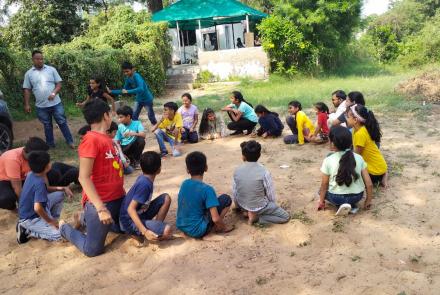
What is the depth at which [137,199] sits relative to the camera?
366cm

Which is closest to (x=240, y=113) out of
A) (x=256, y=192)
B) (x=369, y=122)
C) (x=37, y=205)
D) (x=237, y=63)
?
(x=369, y=122)

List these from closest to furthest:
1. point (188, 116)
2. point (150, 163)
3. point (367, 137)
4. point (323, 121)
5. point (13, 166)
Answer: point (150, 163)
point (13, 166)
point (367, 137)
point (323, 121)
point (188, 116)

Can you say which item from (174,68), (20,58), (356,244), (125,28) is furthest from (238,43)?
(356,244)

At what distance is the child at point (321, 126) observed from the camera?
6.64m

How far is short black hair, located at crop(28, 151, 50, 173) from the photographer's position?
3.87m

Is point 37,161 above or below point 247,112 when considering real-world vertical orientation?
above

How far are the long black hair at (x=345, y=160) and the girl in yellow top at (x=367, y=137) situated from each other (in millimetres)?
643

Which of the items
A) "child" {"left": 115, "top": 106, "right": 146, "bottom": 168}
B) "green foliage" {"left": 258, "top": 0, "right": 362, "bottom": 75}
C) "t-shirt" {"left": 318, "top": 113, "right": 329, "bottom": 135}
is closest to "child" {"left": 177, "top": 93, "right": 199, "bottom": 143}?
"child" {"left": 115, "top": 106, "right": 146, "bottom": 168}

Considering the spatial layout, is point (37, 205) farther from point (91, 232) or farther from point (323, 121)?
point (323, 121)

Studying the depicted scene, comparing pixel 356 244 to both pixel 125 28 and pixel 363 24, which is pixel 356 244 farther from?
pixel 363 24

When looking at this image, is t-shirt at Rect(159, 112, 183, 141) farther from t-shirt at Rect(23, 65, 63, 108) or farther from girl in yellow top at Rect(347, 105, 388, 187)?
girl in yellow top at Rect(347, 105, 388, 187)

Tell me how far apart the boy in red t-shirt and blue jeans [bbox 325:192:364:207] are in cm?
216

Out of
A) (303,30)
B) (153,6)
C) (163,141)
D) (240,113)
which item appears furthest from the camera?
(153,6)

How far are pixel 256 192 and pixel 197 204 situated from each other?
65cm
